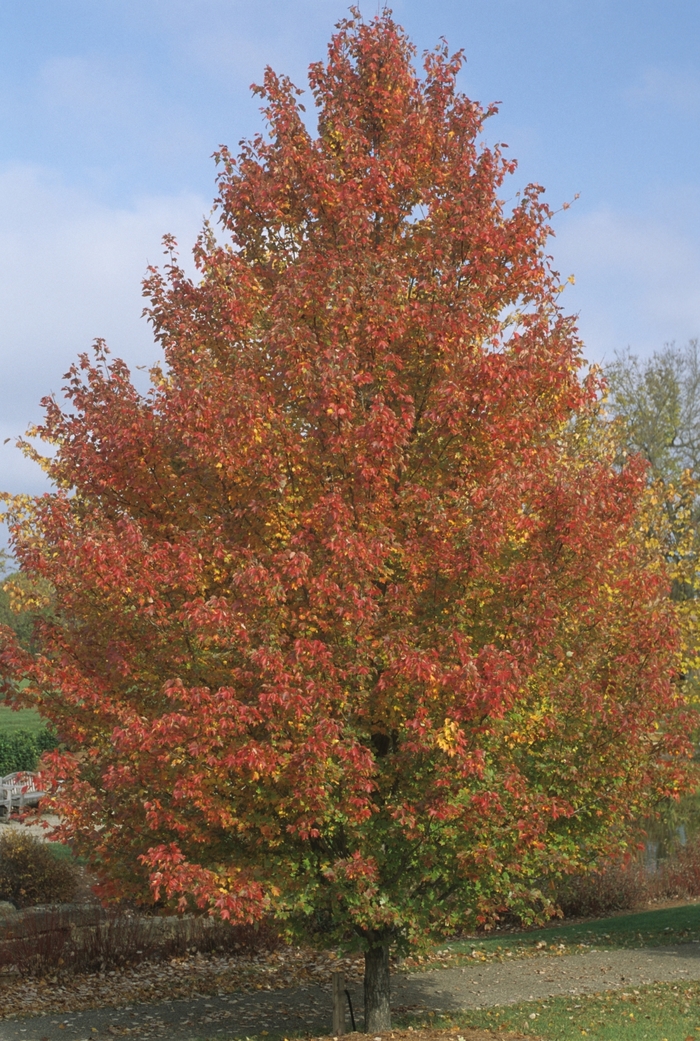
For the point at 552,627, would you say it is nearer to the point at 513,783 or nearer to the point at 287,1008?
the point at 513,783

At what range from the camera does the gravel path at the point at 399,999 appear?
12.5 metres

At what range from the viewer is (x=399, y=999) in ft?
45.8

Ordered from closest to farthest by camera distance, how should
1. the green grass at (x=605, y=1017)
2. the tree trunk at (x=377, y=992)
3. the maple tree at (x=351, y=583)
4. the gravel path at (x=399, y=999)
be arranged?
the maple tree at (x=351, y=583) → the tree trunk at (x=377, y=992) → the green grass at (x=605, y=1017) → the gravel path at (x=399, y=999)

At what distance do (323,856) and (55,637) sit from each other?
296cm

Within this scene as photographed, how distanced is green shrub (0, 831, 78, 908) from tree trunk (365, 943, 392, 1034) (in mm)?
11582

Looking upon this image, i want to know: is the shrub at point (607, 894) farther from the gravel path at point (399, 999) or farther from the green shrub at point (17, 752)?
the green shrub at point (17, 752)

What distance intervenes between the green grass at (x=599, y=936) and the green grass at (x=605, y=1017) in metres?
3.66

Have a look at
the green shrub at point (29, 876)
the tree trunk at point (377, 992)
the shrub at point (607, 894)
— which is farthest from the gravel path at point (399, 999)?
the green shrub at point (29, 876)

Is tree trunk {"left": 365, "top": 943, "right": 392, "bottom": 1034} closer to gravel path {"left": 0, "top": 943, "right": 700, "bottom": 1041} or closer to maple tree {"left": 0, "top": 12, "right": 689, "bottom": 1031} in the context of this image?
maple tree {"left": 0, "top": 12, "right": 689, "bottom": 1031}

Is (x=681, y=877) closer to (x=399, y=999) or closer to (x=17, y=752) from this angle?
(x=399, y=999)

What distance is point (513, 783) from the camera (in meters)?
8.09

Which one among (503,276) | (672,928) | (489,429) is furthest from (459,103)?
(672,928)

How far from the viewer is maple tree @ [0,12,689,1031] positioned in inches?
297

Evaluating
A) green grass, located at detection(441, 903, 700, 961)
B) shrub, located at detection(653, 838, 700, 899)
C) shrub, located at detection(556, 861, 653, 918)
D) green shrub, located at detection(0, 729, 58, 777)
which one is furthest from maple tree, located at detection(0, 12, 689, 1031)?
green shrub, located at detection(0, 729, 58, 777)
